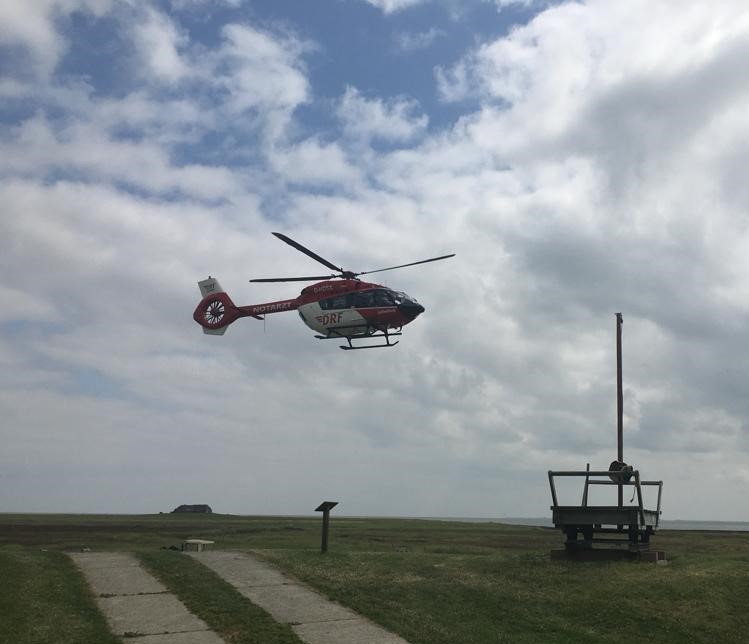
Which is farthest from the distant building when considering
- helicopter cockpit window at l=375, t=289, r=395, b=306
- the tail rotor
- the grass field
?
the grass field

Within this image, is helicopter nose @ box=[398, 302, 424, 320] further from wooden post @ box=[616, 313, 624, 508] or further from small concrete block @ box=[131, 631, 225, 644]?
small concrete block @ box=[131, 631, 225, 644]

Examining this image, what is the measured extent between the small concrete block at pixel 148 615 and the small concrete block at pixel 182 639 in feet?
0.87

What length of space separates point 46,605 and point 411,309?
27.2 metres

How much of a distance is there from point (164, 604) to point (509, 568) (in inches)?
348

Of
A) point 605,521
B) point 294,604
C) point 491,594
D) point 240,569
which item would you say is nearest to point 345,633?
point 294,604

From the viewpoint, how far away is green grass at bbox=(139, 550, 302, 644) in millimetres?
13000

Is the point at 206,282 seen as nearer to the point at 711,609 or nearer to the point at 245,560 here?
the point at 245,560

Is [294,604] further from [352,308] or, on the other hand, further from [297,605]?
[352,308]

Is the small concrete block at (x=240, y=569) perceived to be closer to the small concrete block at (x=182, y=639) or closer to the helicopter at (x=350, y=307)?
the small concrete block at (x=182, y=639)

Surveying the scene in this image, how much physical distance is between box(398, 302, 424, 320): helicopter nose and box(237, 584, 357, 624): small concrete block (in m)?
23.6

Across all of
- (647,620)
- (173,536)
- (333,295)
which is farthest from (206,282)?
(647,620)

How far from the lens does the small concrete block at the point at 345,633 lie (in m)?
12.8

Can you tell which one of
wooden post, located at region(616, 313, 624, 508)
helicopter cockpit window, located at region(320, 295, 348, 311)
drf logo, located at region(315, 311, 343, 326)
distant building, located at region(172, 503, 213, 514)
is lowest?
distant building, located at region(172, 503, 213, 514)

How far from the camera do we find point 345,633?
13.3m
